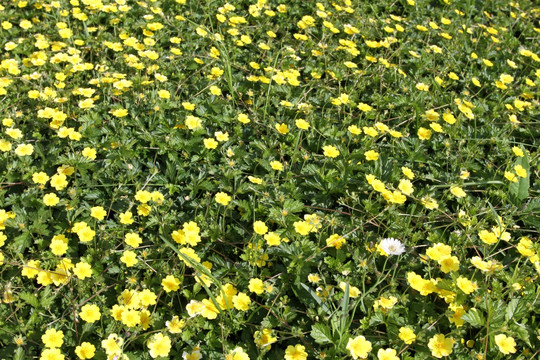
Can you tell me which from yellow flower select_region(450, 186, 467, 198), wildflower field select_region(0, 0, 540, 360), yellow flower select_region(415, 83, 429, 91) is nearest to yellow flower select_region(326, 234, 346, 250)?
wildflower field select_region(0, 0, 540, 360)

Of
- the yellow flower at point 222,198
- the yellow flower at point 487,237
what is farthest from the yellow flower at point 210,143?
the yellow flower at point 487,237

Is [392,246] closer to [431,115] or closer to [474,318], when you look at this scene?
[474,318]

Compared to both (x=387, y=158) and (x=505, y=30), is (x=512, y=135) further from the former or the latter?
(x=505, y=30)

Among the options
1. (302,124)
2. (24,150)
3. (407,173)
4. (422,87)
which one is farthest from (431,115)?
(24,150)

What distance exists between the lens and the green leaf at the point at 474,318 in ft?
7.52

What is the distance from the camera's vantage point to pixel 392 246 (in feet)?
8.31

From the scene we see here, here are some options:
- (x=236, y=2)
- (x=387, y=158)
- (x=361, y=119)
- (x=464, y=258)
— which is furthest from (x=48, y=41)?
(x=464, y=258)

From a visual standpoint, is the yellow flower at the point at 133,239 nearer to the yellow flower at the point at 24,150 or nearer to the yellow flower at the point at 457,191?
the yellow flower at the point at 24,150

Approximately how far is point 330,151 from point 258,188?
561mm

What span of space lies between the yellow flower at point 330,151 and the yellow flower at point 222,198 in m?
0.73

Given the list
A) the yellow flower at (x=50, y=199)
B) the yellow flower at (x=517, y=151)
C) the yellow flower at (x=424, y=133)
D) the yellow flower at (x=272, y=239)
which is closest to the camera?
the yellow flower at (x=272, y=239)

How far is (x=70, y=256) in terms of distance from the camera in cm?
253

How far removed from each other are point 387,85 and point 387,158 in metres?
1.06

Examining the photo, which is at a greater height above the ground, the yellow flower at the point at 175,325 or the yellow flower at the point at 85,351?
the yellow flower at the point at 175,325
